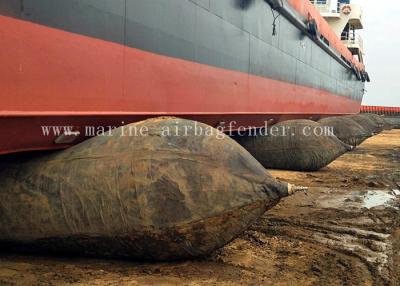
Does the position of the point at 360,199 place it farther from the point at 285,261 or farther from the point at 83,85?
the point at 83,85

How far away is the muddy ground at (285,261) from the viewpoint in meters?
2.70

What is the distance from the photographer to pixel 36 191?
10.1 ft

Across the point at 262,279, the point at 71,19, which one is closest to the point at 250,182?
the point at 262,279

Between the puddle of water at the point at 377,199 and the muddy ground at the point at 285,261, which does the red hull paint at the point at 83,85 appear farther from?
the puddle of water at the point at 377,199

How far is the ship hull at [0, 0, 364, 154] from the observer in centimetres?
313

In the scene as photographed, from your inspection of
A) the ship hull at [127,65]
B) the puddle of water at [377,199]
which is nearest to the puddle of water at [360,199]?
the puddle of water at [377,199]

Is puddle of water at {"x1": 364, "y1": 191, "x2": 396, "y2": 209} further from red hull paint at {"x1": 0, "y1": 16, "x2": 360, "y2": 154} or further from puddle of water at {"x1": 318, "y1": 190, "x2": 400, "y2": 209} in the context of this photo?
red hull paint at {"x1": 0, "y1": 16, "x2": 360, "y2": 154}

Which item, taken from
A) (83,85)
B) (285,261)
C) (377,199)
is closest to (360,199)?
(377,199)

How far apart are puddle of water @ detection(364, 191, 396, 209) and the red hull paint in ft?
7.43

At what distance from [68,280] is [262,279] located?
3.93 feet

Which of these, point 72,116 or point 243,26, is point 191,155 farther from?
point 243,26

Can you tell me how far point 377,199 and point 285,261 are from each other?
313 centimetres

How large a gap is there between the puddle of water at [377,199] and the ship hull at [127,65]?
7.38 feet

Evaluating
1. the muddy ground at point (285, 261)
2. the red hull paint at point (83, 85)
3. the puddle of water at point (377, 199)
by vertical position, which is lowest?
the puddle of water at point (377, 199)
